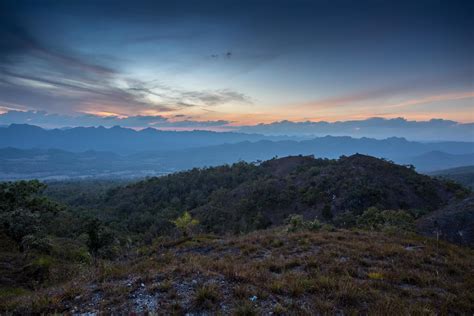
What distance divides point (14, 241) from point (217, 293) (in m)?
15.4

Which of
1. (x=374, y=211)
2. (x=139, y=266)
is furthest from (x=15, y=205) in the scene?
(x=374, y=211)

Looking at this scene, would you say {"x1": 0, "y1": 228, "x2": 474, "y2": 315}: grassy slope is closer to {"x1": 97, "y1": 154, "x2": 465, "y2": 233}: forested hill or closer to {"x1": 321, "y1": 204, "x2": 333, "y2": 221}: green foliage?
{"x1": 97, "y1": 154, "x2": 465, "y2": 233}: forested hill

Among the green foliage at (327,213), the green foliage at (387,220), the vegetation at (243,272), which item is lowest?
the green foliage at (327,213)

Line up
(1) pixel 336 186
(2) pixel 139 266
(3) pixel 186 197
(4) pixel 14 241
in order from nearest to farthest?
(2) pixel 139 266
(4) pixel 14 241
(1) pixel 336 186
(3) pixel 186 197

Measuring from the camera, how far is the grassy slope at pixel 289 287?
5.48 metres

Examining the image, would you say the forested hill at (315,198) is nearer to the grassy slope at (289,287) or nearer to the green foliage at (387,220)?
the green foliage at (387,220)

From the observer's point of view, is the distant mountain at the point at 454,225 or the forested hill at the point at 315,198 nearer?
the distant mountain at the point at 454,225

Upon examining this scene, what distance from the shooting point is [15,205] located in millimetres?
20062

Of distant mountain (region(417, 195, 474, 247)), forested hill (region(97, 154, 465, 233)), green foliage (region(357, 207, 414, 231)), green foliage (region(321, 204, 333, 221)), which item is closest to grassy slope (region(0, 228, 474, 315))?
distant mountain (region(417, 195, 474, 247))

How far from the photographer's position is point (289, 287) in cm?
624

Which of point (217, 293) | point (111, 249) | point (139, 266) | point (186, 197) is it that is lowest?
point (186, 197)

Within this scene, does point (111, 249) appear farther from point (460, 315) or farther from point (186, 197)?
point (186, 197)

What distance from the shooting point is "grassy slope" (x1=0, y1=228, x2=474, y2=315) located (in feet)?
18.0

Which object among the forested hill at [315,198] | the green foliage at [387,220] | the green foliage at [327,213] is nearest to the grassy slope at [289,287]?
the green foliage at [387,220]
